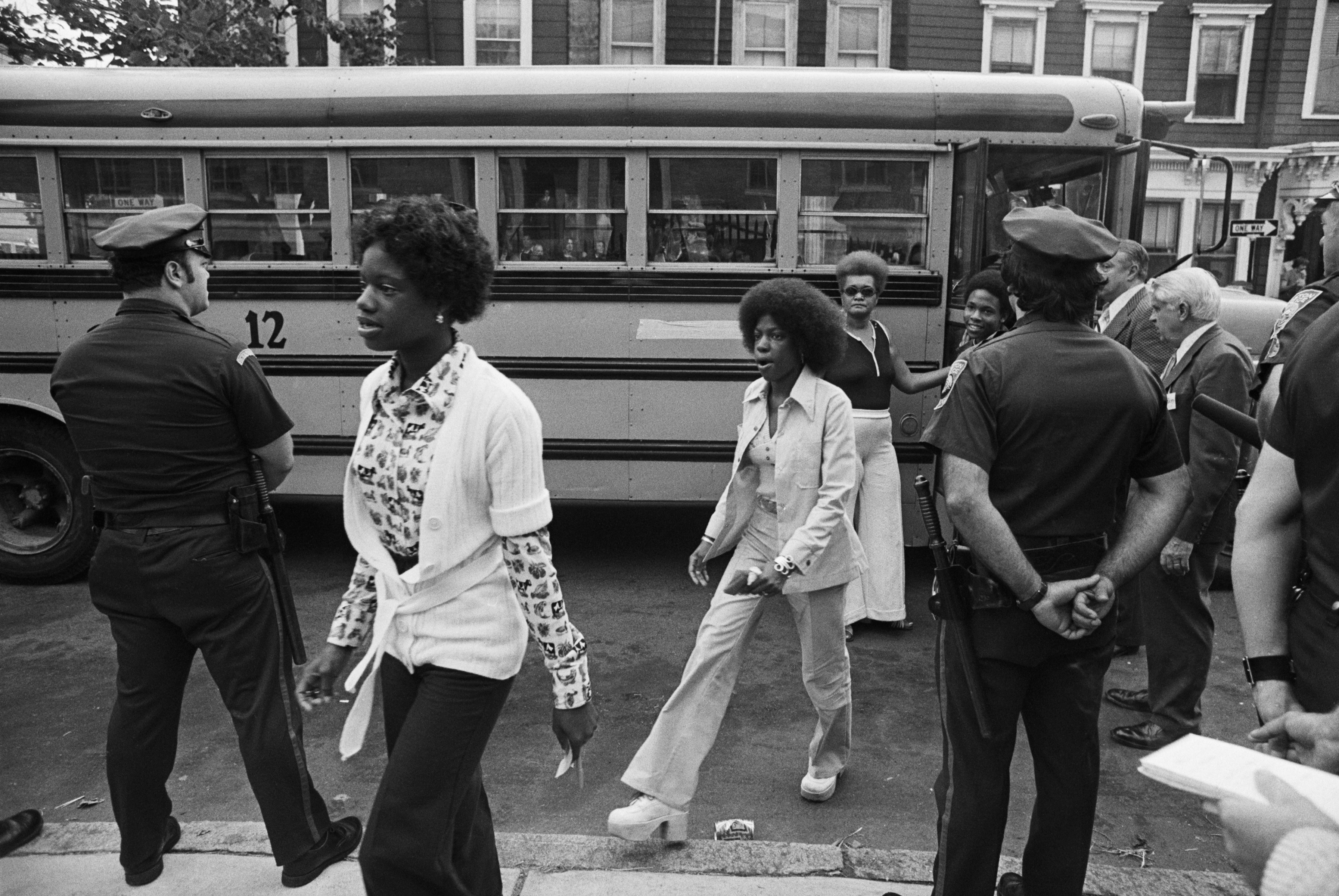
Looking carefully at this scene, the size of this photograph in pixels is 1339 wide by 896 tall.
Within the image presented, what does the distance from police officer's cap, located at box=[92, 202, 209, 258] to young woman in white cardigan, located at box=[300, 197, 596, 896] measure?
0.93 meters

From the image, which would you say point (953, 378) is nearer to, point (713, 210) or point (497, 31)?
point (713, 210)

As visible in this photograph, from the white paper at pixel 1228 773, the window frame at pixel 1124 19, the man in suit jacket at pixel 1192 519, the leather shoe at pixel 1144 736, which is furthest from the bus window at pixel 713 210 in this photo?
the window frame at pixel 1124 19

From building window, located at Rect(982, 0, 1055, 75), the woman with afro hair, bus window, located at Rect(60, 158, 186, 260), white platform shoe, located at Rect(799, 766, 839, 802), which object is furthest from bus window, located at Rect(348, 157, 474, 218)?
building window, located at Rect(982, 0, 1055, 75)

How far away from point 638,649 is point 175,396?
297 centimetres

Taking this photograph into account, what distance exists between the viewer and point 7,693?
15.7 feet

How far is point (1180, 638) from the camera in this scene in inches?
165

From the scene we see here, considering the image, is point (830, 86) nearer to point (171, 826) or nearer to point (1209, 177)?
point (171, 826)

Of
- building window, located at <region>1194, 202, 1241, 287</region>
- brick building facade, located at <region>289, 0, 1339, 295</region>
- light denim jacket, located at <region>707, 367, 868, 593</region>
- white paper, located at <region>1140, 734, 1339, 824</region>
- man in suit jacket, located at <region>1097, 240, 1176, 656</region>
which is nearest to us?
white paper, located at <region>1140, 734, 1339, 824</region>

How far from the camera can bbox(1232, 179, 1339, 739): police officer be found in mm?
1909

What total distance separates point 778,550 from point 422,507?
5.19 ft

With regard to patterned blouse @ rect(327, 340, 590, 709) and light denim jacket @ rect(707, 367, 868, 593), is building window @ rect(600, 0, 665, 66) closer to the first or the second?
light denim jacket @ rect(707, 367, 868, 593)

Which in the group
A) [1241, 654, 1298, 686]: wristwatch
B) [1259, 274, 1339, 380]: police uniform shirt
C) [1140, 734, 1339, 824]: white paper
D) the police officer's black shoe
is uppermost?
[1259, 274, 1339, 380]: police uniform shirt

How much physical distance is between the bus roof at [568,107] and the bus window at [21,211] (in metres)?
0.20

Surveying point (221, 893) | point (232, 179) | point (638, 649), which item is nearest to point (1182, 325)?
point (638, 649)
